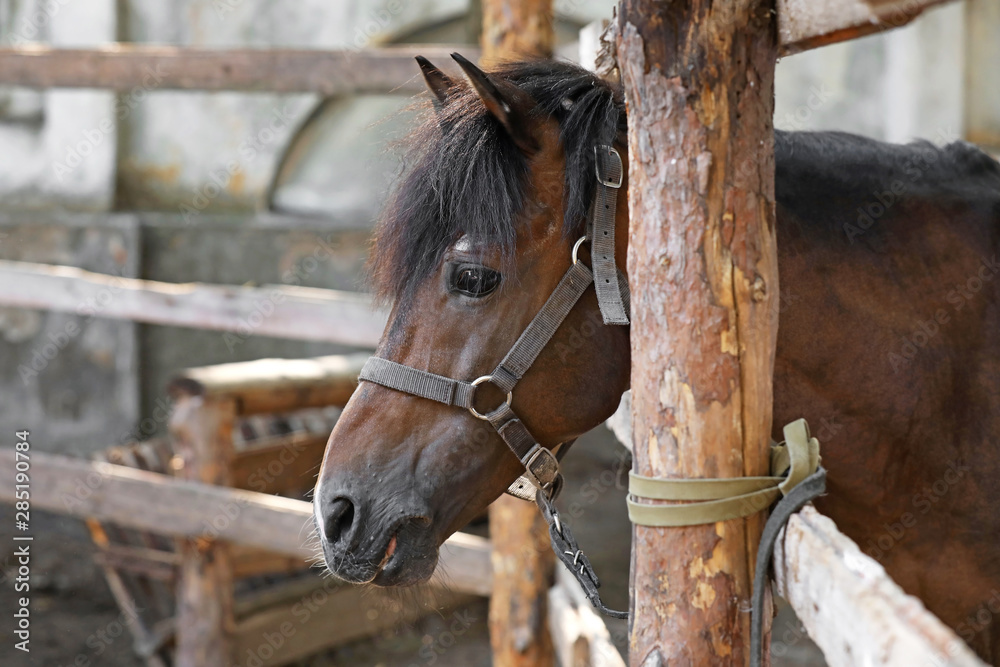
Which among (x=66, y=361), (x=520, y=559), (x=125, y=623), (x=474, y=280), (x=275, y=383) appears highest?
(x=474, y=280)

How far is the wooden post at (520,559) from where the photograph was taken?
3.02m

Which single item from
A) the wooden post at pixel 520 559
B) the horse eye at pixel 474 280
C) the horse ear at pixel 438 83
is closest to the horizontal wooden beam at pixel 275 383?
the wooden post at pixel 520 559

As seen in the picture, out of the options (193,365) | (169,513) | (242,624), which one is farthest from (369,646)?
(193,365)

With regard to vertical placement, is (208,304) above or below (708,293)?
below

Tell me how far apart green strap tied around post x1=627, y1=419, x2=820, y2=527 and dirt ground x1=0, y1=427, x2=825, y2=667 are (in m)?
2.38

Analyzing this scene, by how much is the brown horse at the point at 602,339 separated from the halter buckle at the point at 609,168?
37 millimetres

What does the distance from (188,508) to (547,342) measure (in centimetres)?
257

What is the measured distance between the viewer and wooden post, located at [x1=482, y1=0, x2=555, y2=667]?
3.02 metres

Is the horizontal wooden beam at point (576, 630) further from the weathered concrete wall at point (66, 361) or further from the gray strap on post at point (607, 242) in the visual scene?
the weathered concrete wall at point (66, 361)

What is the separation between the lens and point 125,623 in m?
4.57

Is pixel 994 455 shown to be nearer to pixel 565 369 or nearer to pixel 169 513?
pixel 565 369

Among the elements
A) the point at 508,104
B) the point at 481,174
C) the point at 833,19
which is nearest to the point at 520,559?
the point at 481,174

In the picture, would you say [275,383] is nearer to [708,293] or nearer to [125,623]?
[125,623]

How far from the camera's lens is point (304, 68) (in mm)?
3438
